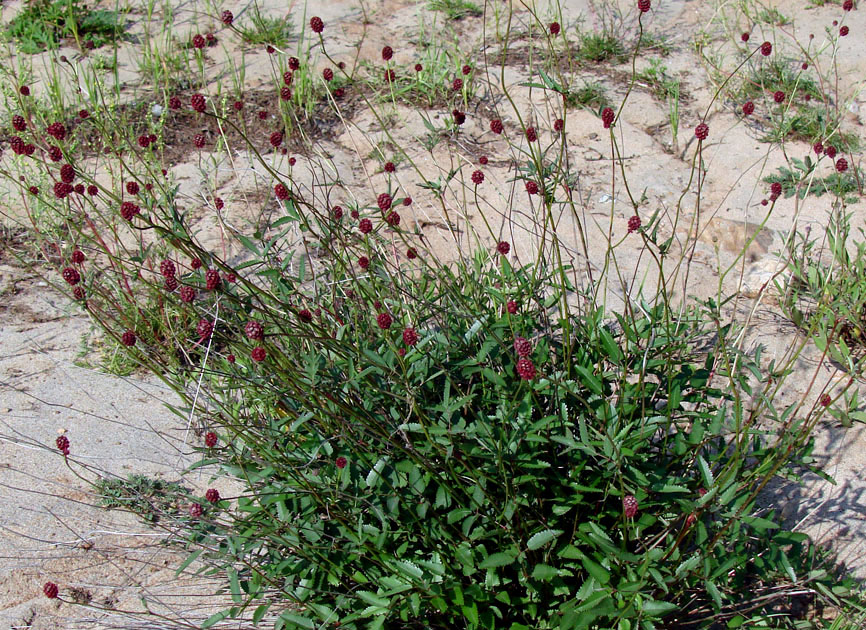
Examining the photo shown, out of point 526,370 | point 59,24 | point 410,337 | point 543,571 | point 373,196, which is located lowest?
point 543,571

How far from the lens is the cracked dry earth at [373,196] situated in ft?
7.88

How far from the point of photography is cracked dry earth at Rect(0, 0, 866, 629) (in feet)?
7.88

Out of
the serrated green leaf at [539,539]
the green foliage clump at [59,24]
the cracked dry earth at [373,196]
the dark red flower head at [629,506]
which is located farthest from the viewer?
the green foliage clump at [59,24]

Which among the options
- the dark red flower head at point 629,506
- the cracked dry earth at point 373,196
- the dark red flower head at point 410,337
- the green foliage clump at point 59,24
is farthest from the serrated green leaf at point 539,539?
the green foliage clump at point 59,24

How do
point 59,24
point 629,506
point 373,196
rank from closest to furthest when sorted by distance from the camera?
point 629,506 < point 373,196 < point 59,24

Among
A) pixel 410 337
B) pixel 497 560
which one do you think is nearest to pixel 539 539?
pixel 497 560

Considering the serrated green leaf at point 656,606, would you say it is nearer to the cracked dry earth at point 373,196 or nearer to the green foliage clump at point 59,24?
the cracked dry earth at point 373,196

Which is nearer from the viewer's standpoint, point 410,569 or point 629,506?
point 629,506

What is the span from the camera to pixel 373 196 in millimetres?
4121

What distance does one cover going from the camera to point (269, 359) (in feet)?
6.17

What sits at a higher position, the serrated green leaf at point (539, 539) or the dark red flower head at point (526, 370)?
the dark red flower head at point (526, 370)

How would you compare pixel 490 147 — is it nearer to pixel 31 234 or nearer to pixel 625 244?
pixel 625 244

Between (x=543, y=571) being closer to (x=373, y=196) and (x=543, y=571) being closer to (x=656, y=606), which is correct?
(x=656, y=606)

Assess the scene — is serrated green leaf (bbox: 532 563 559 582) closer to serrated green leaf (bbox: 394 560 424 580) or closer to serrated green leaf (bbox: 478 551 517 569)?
serrated green leaf (bbox: 478 551 517 569)
